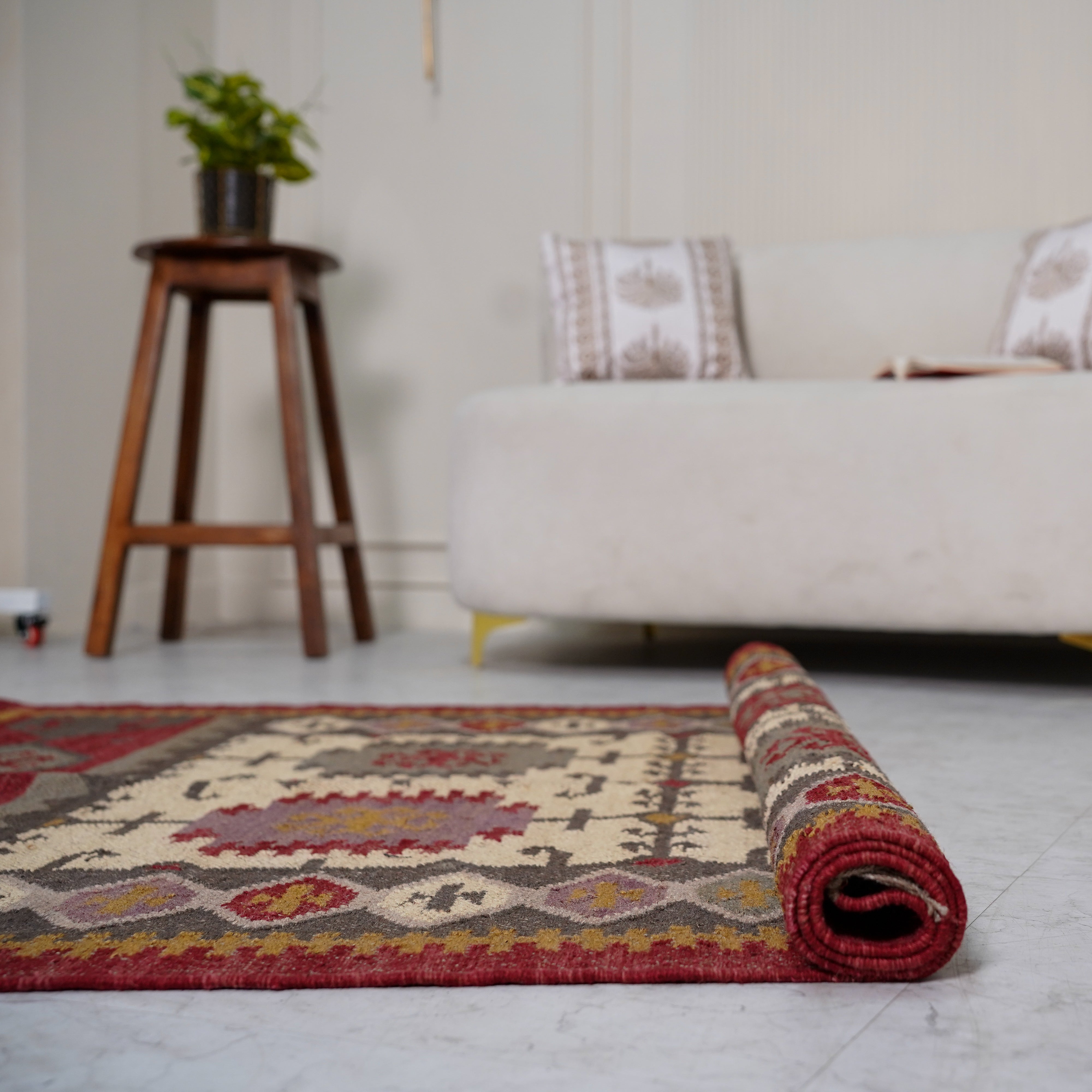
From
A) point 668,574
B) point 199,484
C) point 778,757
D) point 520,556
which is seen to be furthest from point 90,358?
point 778,757

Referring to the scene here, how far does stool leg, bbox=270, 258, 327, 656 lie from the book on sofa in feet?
3.72

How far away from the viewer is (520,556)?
1.90m

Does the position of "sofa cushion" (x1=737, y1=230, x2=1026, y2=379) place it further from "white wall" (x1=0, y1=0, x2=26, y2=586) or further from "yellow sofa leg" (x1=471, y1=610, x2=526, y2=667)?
"white wall" (x1=0, y1=0, x2=26, y2=586)

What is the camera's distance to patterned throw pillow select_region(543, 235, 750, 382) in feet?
7.29

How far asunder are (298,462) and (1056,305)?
1485mm

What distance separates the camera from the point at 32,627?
2.27 metres

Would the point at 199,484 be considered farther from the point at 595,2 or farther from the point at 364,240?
the point at 595,2

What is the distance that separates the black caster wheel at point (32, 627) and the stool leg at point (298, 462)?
0.57 m

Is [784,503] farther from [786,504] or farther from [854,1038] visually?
[854,1038]

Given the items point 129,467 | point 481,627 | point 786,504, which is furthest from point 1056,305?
point 129,467

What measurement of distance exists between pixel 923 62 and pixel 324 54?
1.60 m

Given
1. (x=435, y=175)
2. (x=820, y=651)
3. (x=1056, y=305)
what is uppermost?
(x=435, y=175)

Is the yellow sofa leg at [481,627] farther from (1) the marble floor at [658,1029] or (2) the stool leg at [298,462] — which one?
(1) the marble floor at [658,1029]

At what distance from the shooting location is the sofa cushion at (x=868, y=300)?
A: 7.61ft
